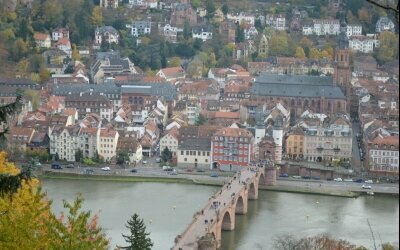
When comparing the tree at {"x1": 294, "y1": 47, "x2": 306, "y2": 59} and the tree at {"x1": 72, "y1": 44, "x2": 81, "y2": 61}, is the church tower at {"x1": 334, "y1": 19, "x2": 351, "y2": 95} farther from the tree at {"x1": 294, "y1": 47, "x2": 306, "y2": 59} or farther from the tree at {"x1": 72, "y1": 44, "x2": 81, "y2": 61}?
the tree at {"x1": 72, "y1": 44, "x2": 81, "y2": 61}

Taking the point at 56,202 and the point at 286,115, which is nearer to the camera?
the point at 56,202

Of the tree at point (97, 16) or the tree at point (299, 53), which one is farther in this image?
the tree at point (97, 16)

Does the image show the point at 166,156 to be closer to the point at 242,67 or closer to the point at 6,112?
the point at 242,67

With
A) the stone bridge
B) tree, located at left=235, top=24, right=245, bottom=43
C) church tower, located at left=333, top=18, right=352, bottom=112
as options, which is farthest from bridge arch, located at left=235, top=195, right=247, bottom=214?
tree, located at left=235, top=24, right=245, bottom=43

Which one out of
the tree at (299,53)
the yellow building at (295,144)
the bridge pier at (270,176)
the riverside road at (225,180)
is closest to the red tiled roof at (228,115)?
the yellow building at (295,144)

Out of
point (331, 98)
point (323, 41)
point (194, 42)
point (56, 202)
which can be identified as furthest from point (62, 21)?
point (56, 202)

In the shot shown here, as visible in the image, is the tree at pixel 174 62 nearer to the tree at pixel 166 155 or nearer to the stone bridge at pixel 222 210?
the tree at pixel 166 155
